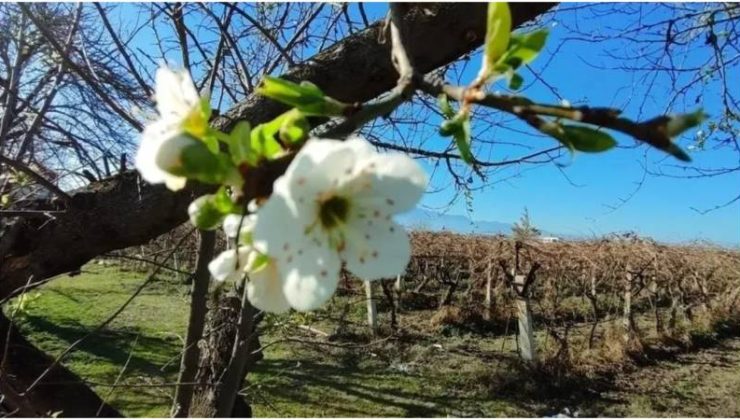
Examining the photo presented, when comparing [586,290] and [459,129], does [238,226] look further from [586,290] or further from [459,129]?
[586,290]

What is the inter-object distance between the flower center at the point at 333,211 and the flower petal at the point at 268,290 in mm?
59

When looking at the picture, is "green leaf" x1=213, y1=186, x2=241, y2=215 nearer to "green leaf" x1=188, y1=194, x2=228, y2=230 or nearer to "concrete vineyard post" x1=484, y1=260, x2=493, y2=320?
"green leaf" x1=188, y1=194, x2=228, y2=230

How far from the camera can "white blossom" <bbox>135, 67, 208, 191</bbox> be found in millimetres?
345

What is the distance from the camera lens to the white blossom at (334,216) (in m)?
0.31

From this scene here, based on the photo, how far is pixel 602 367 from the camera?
6477 mm

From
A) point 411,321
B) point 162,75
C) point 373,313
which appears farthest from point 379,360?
point 162,75

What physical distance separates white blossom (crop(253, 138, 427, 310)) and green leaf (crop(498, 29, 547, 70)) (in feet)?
0.33

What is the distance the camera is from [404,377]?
5.79 m

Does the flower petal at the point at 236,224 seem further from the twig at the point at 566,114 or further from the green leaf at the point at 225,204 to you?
the twig at the point at 566,114

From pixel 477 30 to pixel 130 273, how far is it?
35.5ft

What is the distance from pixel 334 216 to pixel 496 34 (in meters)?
0.14

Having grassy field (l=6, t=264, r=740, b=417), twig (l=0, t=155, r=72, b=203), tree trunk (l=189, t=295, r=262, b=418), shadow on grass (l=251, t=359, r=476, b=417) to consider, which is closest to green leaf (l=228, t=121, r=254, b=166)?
twig (l=0, t=155, r=72, b=203)

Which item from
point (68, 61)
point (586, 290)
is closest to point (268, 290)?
point (68, 61)

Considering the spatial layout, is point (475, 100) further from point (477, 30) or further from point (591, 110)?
point (477, 30)
